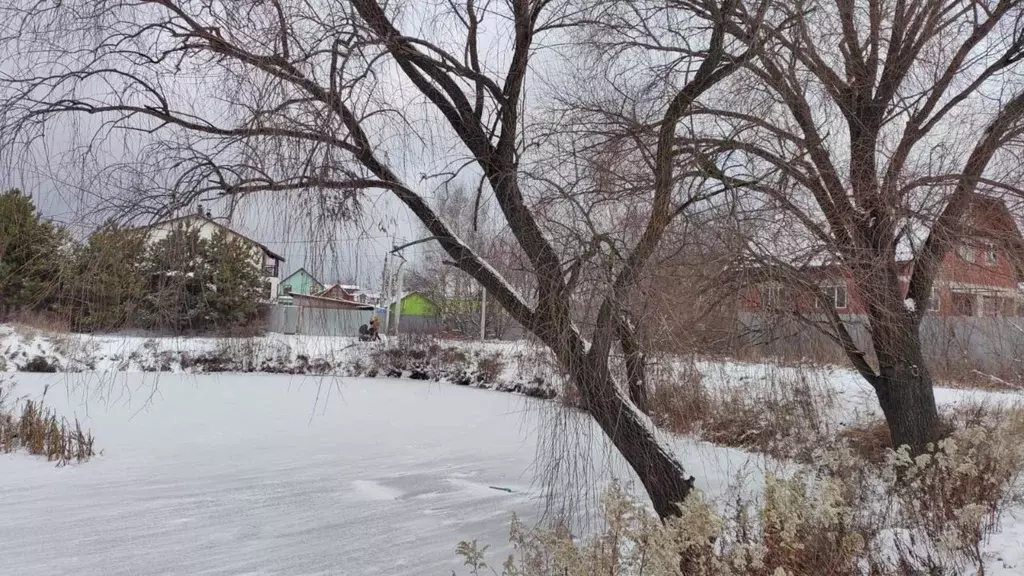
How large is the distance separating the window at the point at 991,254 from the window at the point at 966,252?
0.31ft

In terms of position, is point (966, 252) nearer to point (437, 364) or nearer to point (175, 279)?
point (175, 279)

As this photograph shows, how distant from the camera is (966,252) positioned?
447 centimetres

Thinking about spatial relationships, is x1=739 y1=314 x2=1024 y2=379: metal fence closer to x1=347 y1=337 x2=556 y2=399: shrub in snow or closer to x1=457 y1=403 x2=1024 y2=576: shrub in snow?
x1=457 y1=403 x2=1024 y2=576: shrub in snow

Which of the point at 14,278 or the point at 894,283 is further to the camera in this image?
the point at 894,283

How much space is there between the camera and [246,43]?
2.68 metres

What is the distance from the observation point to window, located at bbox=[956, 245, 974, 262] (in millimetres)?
4406

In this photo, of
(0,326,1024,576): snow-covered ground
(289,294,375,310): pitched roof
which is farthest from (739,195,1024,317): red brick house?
(289,294,375,310): pitched roof

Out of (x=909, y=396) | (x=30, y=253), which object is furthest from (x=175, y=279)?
(x=909, y=396)

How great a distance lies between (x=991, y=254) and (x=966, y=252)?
0.74 ft

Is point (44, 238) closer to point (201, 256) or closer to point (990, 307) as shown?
point (201, 256)

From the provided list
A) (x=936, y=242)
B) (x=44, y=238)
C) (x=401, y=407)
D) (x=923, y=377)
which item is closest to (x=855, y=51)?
(x=936, y=242)

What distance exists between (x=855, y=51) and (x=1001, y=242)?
5.76ft

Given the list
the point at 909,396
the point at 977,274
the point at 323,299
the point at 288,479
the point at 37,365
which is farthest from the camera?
the point at 37,365

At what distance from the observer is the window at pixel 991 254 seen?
4.41m
